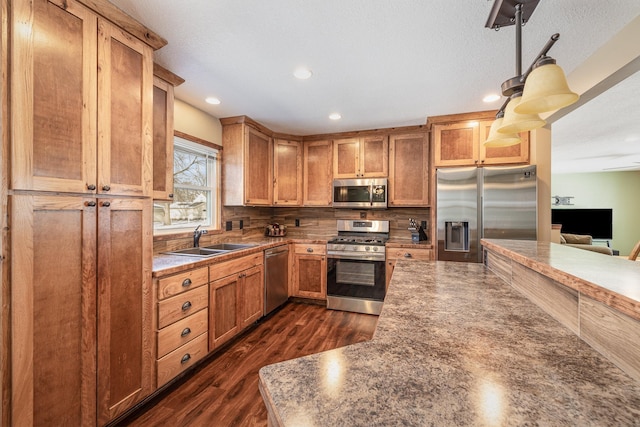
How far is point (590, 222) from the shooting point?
289 inches

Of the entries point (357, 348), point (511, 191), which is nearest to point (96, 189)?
point (357, 348)

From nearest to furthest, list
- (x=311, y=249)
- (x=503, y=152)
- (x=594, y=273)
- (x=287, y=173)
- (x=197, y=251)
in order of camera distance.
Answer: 1. (x=594, y=273)
2. (x=197, y=251)
3. (x=503, y=152)
4. (x=311, y=249)
5. (x=287, y=173)

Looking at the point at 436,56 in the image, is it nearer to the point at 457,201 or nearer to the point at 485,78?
the point at 485,78

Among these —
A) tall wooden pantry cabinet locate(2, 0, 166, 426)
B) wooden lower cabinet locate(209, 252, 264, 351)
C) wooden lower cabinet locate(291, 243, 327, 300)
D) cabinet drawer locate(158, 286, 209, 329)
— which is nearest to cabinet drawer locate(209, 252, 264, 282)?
wooden lower cabinet locate(209, 252, 264, 351)

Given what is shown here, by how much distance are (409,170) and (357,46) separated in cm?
197

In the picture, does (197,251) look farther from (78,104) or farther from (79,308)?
(78,104)

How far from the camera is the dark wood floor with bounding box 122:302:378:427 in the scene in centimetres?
165

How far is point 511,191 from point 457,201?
501 mm

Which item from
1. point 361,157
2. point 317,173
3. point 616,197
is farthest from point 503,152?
point 616,197

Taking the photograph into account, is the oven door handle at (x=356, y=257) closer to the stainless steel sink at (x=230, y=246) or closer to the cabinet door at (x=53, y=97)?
the stainless steel sink at (x=230, y=246)

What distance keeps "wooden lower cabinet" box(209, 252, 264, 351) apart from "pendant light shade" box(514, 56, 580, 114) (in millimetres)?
2259

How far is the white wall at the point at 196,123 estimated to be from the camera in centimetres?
260

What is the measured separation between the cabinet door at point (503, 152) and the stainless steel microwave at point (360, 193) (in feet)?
3.71

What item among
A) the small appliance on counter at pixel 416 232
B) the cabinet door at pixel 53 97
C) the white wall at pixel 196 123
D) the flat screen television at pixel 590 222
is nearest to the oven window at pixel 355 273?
the small appliance on counter at pixel 416 232
